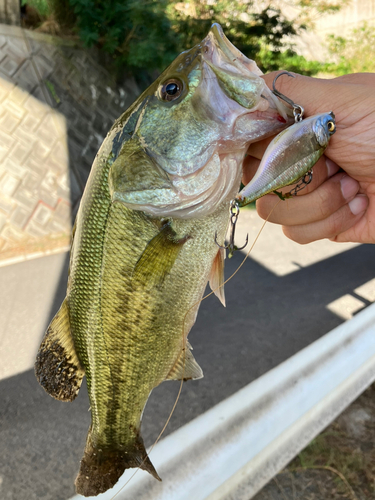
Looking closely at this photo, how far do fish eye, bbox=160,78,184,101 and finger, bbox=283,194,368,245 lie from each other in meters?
0.83

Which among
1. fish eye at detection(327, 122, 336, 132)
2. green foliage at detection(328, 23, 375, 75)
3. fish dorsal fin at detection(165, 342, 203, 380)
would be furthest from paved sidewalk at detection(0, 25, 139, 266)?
green foliage at detection(328, 23, 375, 75)

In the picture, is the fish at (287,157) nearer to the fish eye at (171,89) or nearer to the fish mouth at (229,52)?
the fish mouth at (229,52)

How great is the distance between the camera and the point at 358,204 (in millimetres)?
1524

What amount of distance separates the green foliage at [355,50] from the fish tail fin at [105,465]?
15.6m

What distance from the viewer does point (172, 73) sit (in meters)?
1.09

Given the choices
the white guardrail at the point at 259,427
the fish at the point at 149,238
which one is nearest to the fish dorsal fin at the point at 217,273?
the fish at the point at 149,238

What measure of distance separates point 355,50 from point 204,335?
15706mm

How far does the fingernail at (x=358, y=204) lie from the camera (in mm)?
1518

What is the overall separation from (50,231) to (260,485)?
4.90 m

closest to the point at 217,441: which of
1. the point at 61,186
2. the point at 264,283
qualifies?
the point at 264,283

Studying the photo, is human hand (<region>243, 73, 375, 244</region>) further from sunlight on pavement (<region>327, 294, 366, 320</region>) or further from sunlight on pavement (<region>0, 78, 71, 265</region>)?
sunlight on pavement (<region>0, 78, 71, 265</region>)

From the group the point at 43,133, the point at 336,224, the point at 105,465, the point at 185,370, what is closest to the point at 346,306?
the point at 336,224

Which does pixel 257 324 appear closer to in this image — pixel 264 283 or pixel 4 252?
pixel 264 283

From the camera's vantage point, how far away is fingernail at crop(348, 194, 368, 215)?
1.52m
